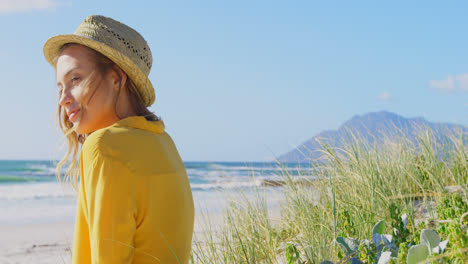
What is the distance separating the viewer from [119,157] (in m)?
1.21

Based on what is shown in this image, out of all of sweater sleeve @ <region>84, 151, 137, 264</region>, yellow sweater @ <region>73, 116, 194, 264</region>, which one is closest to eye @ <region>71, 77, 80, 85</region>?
yellow sweater @ <region>73, 116, 194, 264</region>

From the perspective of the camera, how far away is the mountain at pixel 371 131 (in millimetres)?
3846

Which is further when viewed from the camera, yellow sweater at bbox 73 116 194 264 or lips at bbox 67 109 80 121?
lips at bbox 67 109 80 121

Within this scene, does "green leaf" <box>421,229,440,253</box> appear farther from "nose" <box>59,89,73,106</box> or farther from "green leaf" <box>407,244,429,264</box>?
"nose" <box>59,89,73,106</box>

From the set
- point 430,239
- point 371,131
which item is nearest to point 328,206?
point 430,239

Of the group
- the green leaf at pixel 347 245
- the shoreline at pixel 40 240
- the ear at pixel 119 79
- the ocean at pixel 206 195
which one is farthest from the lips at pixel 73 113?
the shoreline at pixel 40 240

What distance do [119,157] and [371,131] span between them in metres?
4.41

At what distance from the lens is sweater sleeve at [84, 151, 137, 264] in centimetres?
118

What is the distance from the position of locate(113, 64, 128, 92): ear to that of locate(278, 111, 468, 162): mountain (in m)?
2.19

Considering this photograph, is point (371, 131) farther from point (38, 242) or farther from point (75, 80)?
point (38, 242)

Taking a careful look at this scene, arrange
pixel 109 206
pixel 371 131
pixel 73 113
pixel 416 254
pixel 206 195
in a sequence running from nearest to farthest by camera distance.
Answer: pixel 109 206, pixel 416 254, pixel 73 113, pixel 371 131, pixel 206 195

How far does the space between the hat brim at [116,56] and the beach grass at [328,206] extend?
784 mm

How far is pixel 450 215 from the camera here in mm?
1948

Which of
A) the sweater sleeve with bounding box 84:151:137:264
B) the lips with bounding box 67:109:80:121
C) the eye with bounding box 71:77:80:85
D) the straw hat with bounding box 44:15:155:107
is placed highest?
the straw hat with bounding box 44:15:155:107
